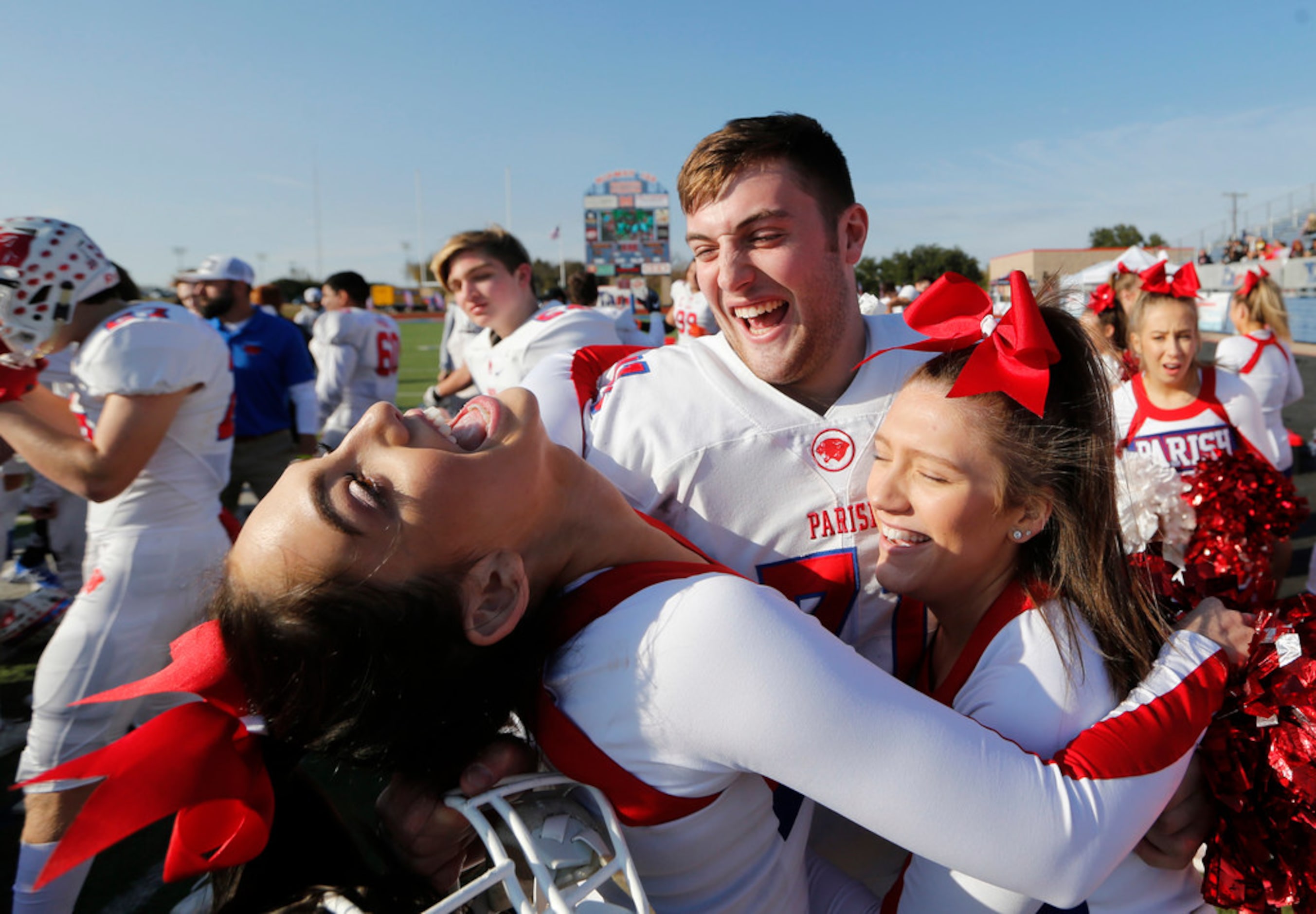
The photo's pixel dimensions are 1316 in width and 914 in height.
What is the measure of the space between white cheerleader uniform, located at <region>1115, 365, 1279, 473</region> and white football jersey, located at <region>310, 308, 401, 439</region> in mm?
5325

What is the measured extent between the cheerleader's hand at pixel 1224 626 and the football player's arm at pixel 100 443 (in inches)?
104

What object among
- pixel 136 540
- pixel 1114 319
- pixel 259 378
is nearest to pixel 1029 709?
pixel 136 540

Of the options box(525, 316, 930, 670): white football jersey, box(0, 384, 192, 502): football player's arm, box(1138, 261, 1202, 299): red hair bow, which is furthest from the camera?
box(1138, 261, 1202, 299): red hair bow

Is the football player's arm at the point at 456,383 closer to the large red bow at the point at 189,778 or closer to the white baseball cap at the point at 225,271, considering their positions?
the white baseball cap at the point at 225,271

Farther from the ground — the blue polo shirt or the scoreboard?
the scoreboard

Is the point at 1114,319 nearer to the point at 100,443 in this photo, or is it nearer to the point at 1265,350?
the point at 1265,350

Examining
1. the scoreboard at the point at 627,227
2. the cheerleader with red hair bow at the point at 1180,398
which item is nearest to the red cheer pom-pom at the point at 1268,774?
the cheerleader with red hair bow at the point at 1180,398

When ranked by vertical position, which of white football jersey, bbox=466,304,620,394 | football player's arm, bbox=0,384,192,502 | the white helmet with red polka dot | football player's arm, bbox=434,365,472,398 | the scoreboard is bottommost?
football player's arm, bbox=434,365,472,398

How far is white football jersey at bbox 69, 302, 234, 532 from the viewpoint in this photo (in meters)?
2.48

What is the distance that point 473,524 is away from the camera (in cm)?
121

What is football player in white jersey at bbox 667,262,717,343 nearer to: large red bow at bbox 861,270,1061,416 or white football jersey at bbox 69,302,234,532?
white football jersey at bbox 69,302,234,532

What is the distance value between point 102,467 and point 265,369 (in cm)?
313

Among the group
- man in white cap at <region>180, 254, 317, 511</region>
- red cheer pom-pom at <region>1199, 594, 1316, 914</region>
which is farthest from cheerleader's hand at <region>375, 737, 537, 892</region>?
man in white cap at <region>180, 254, 317, 511</region>

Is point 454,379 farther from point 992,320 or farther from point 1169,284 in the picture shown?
point 992,320
